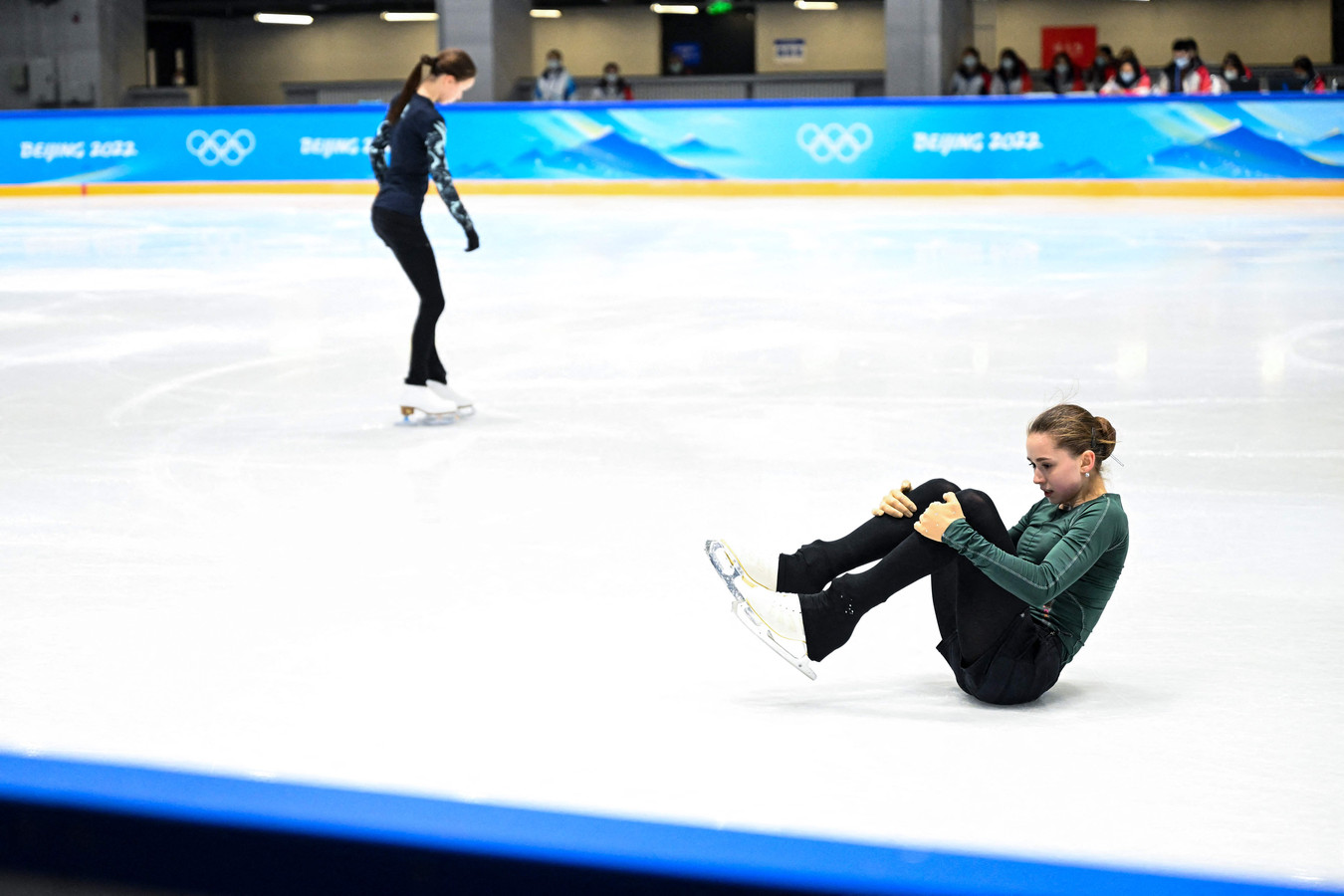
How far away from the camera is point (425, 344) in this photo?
230 inches

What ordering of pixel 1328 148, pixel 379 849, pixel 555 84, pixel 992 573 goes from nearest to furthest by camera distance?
pixel 379 849 < pixel 992 573 < pixel 1328 148 < pixel 555 84

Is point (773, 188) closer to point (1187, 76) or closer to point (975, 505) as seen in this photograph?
point (1187, 76)

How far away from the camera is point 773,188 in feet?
59.0

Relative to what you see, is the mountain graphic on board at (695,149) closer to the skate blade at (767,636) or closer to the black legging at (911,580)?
the black legging at (911,580)

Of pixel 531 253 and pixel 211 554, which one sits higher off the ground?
pixel 531 253

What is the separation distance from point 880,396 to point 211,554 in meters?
3.12

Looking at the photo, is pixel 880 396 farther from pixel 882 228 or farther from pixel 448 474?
pixel 882 228

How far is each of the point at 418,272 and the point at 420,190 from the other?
1.03 ft

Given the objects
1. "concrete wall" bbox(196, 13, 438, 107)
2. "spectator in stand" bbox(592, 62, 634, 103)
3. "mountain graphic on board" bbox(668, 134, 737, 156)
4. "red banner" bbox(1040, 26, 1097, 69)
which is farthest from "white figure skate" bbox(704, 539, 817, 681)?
"concrete wall" bbox(196, 13, 438, 107)

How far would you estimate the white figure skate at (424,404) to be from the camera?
5824mm

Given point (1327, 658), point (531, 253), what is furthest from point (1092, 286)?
point (1327, 658)

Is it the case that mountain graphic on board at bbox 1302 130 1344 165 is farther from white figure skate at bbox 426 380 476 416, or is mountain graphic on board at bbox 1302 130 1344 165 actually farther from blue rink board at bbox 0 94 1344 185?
white figure skate at bbox 426 380 476 416

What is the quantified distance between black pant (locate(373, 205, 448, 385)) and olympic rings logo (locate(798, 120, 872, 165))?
41.3ft

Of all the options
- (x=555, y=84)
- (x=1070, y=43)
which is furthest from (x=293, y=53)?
(x=1070, y=43)
